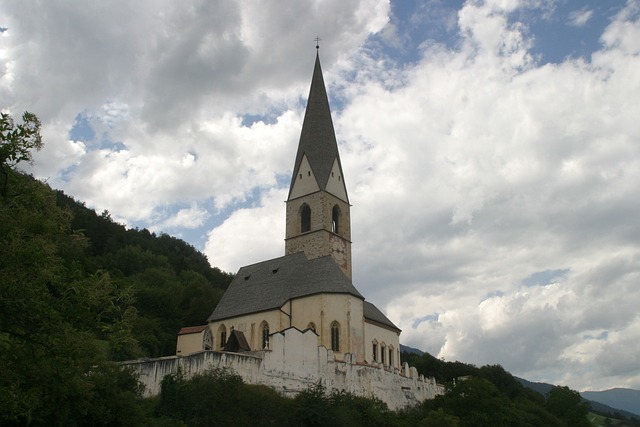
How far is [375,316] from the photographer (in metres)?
43.3

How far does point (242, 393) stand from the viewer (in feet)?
90.0

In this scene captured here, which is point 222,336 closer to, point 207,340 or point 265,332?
point 207,340

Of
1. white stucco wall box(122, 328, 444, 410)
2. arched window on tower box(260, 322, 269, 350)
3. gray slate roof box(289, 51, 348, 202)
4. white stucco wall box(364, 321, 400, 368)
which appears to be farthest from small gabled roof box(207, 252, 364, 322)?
gray slate roof box(289, 51, 348, 202)

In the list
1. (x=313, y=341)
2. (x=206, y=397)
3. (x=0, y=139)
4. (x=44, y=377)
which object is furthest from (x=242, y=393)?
(x=0, y=139)

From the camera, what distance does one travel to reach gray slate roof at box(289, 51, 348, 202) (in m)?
51.6

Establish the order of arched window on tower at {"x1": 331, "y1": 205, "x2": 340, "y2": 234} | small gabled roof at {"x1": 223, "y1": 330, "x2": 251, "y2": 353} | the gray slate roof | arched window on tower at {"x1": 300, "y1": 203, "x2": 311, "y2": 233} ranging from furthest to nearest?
the gray slate roof, arched window on tower at {"x1": 331, "y1": 205, "x2": 340, "y2": 234}, arched window on tower at {"x1": 300, "y1": 203, "x2": 311, "y2": 233}, small gabled roof at {"x1": 223, "y1": 330, "x2": 251, "y2": 353}

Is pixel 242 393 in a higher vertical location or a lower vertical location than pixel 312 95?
lower

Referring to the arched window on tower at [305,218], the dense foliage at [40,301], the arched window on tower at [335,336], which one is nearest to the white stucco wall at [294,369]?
the arched window on tower at [335,336]

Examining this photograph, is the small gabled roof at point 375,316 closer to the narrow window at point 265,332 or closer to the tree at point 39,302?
the narrow window at point 265,332

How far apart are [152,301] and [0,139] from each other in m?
40.8

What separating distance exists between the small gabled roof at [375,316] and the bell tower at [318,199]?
4070 mm

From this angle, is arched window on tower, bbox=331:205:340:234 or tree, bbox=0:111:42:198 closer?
tree, bbox=0:111:42:198

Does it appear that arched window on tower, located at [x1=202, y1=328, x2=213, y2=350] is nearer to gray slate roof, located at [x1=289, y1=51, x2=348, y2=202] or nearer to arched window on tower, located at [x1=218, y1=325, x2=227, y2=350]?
arched window on tower, located at [x1=218, y1=325, x2=227, y2=350]

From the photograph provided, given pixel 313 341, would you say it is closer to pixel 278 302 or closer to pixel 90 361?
pixel 278 302
